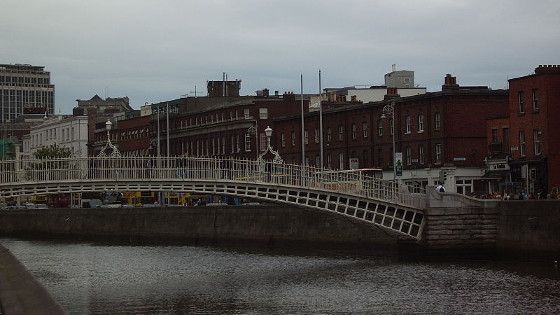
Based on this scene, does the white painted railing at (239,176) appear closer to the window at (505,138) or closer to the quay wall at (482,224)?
the quay wall at (482,224)

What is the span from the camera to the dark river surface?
4038cm

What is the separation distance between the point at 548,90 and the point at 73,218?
4674 cm

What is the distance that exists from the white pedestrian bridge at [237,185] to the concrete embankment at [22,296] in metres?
23.8

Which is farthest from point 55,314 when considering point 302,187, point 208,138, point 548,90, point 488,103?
point 208,138

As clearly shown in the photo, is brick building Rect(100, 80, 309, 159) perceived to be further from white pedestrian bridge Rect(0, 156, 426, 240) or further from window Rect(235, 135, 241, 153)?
white pedestrian bridge Rect(0, 156, 426, 240)

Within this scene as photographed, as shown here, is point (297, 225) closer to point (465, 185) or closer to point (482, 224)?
point (482, 224)

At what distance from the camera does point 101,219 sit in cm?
9769

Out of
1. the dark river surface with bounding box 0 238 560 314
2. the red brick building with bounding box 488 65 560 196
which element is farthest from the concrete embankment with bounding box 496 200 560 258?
the red brick building with bounding box 488 65 560 196

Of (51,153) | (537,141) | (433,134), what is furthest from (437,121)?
(51,153)

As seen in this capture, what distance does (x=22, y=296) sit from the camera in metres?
22.8

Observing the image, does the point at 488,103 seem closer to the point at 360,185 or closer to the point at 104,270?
the point at 360,185

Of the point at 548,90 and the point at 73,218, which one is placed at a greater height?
the point at 548,90

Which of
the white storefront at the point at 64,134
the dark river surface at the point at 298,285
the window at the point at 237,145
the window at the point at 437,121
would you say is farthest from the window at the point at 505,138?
the white storefront at the point at 64,134

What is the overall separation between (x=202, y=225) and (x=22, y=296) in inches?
2380
